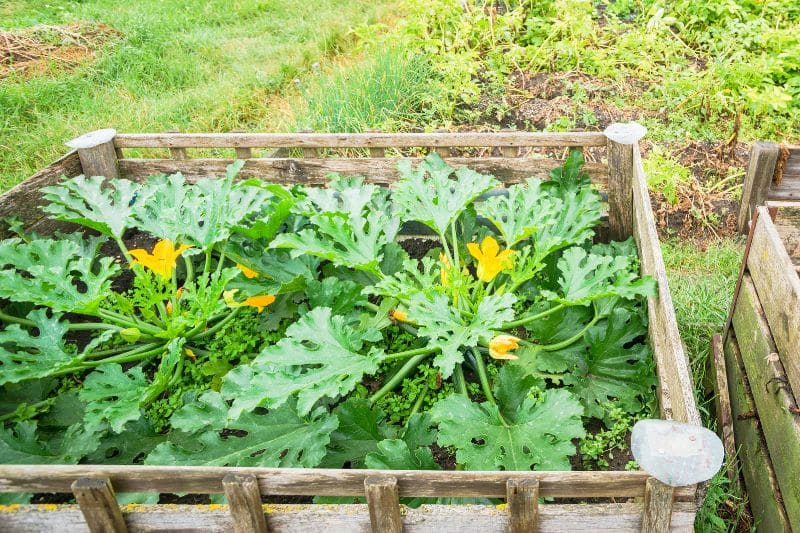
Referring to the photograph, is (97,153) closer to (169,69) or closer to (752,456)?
(169,69)

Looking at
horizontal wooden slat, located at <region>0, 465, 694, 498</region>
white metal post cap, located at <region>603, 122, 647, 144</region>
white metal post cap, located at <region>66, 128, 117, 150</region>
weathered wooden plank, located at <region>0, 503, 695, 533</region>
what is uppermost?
white metal post cap, located at <region>603, 122, 647, 144</region>

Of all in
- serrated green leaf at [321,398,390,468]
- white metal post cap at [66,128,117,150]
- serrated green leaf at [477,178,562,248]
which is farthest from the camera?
white metal post cap at [66,128,117,150]

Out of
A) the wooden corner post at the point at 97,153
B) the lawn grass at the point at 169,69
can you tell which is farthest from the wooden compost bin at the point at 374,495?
the lawn grass at the point at 169,69

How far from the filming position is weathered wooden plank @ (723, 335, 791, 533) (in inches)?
88.4

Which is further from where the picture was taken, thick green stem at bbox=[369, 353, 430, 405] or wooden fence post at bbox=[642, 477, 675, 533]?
thick green stem at bbox=[369, 353, 430, 405]

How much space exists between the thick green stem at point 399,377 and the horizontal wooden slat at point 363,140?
1.36 meters

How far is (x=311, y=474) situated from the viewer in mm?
1751

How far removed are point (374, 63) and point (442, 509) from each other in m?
4.34

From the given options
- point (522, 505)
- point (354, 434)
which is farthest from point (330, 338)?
point (522, 505)

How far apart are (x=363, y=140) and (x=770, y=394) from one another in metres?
2.36

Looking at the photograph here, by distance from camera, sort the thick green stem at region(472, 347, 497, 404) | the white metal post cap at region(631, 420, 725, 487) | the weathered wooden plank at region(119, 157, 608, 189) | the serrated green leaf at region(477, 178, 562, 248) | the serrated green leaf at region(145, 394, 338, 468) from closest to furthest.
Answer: the white metal post cap at region(631, 420, 725, 487) → the serrated green leaf at region(145, 394, 338, 468) → the thick green stem at region(472, 347, 497, 404) → the serrated green leaf at region(477, 178, 562, 248) → the weathered wooden plank at region(119, 157, 608, 189)

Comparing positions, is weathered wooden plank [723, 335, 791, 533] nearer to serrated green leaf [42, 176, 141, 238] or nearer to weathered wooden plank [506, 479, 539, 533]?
weathered wooden plank [506, 479, 539, 533]

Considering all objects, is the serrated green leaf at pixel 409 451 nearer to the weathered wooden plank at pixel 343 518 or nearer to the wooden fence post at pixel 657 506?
the weathered wooden plank at pixel 343 518

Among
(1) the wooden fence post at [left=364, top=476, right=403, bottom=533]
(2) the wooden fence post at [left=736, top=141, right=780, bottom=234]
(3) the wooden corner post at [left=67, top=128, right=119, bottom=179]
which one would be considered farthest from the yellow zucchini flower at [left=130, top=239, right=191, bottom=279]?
(2) the wooden fence post at [left=736, top=141, right=780, bottom=234]
